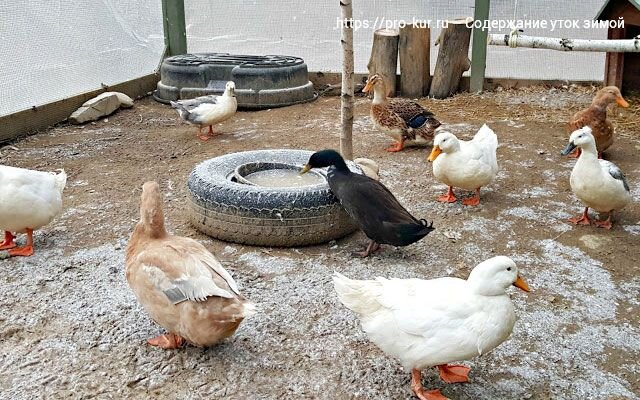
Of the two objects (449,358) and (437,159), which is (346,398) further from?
(437,159)

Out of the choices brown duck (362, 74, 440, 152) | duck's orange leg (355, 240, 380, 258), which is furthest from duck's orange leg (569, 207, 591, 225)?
brown duck (362, 74, 440, 152)

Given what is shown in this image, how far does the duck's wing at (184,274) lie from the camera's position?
246 centimetres

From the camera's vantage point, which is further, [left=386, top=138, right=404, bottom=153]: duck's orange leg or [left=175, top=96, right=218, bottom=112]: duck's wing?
[left=175, top=96, right=218, bottom=112]: duck's wing

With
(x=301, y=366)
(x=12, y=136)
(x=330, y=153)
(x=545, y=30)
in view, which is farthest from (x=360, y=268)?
(x=545, y=30)

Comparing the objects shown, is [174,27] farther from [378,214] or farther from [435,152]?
[378,214]

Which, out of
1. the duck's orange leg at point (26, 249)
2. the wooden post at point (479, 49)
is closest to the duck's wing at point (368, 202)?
the duck's orange leg at point (26, 249)

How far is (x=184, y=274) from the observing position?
251cm

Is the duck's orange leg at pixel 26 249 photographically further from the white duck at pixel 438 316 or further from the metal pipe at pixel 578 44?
the metal pipe at pixel 578 44

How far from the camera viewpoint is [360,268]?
137 inches

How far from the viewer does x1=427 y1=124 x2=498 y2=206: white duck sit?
14.3ft

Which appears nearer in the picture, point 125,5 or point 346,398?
point 346,398

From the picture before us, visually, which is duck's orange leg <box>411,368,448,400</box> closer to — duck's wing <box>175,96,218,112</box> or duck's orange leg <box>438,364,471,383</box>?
duck's orange leg <box>438,364,471,383</box>

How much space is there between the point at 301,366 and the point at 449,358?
2.14 ft

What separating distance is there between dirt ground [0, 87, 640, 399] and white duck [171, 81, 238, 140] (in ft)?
2.06
